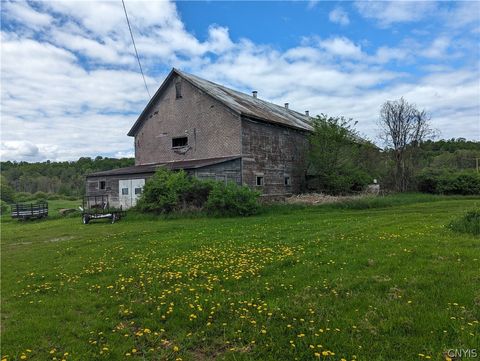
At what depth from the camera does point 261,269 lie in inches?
289

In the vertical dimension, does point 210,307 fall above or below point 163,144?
below

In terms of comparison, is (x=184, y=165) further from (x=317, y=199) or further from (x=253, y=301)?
(x=253, y=301)

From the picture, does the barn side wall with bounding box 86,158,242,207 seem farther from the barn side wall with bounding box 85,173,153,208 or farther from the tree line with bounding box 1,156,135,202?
the tree line with bounding box 1,156,135,202

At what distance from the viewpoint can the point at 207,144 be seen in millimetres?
25766

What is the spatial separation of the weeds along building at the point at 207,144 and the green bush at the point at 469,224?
1463 cm

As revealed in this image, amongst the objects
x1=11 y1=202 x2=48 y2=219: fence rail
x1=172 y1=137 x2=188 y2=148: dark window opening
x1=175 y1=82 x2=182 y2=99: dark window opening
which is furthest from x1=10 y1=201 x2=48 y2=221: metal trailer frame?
x1=175 y1=82 x2=182 y2=99: dark window opening

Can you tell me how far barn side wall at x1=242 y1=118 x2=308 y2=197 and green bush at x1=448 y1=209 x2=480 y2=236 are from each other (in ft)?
48.6

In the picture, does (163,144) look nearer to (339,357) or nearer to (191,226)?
(191,226)

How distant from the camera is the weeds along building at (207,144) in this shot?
A: 24344 millimetres

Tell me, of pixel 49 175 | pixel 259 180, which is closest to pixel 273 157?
pixel 259 180

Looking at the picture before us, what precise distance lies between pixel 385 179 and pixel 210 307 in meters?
32.9

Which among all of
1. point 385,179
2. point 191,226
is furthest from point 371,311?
point 385,179

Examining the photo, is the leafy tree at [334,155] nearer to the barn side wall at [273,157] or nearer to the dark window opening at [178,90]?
the barn side wall at [273,157]

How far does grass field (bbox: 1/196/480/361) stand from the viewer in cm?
419
